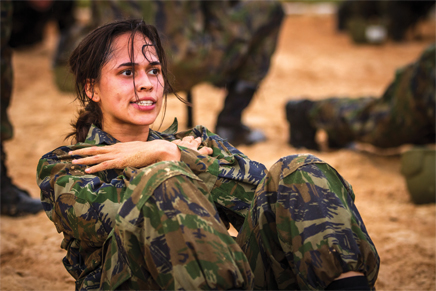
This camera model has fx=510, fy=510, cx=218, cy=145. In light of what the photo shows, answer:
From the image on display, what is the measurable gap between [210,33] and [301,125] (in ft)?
3.54

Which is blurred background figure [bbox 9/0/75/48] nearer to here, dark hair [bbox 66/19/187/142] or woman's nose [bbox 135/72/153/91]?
dark hair [bbox 66/19/187/142]

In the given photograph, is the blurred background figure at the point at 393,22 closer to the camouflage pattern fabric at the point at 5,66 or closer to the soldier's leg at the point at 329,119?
the soldier's leg at the point at 329,119

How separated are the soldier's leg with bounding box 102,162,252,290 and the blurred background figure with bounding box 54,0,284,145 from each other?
7.92 feet

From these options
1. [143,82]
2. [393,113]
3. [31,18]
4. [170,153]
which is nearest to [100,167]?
[170,153]

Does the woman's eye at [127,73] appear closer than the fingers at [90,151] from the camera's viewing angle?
No

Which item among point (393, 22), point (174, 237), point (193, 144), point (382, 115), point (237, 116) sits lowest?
point (237, 116)

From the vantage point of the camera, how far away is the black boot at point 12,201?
2.68m

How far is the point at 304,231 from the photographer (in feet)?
4.43

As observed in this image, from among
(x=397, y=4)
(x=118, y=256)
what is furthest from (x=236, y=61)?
(x=397, y=4)

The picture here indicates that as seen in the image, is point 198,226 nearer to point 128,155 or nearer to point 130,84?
point 128,155

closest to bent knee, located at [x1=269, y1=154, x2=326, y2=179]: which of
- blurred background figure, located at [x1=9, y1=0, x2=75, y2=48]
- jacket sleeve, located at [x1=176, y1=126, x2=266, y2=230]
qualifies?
jacket sleeve, located at [x1=176, y1=126, x2=266, y2=230]

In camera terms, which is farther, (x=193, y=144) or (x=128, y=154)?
(x=193, y=144)

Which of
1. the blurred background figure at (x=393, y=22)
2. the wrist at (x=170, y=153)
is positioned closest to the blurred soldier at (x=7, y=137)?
the wrist at (x=170, y=153)

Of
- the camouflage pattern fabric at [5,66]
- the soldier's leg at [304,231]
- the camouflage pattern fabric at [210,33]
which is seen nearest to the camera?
the soldier's leg at [304,231]
